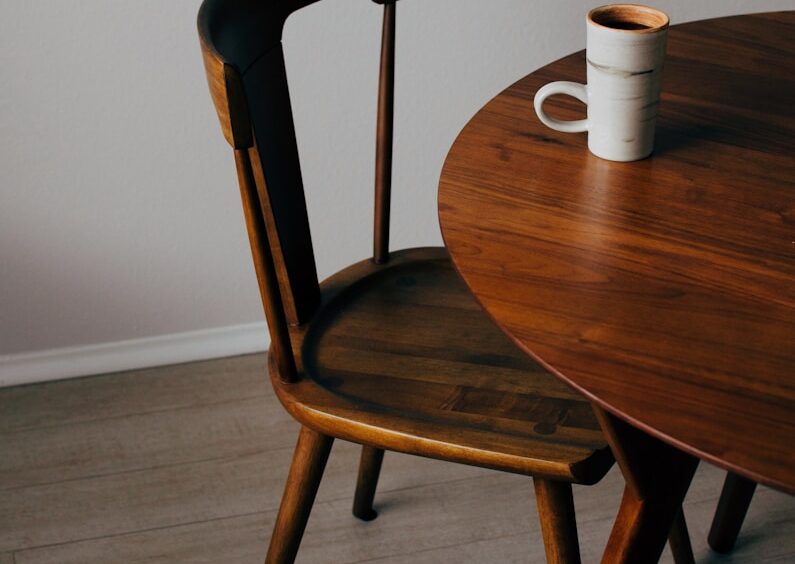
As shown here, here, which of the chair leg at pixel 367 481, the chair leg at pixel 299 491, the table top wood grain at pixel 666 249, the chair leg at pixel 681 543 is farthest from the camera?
the chair leg at pixel 367 481

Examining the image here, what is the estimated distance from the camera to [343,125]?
5.88 ft

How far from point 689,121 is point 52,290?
1.26 m

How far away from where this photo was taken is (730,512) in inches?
59.2

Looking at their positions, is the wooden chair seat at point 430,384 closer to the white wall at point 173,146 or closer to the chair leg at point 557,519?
the chair leg at point 557,519

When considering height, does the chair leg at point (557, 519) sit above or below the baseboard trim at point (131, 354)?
above

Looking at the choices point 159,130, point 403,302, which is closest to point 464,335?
point 403,302

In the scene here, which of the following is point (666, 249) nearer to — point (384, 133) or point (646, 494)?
point (646, 494)

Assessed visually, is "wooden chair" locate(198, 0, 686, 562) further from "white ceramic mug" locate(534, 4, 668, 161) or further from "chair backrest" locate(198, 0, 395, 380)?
"white ceramic mug" locate(534, 4, 668, 161)

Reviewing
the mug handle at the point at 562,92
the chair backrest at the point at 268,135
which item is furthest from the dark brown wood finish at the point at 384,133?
the mug handle at the point at 562,92

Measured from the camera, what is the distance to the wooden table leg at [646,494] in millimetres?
891

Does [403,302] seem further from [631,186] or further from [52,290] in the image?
[52,290]

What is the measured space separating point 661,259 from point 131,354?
133 centimetres

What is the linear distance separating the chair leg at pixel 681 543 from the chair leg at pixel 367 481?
43cm

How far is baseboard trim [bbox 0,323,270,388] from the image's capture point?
1.92 meters
